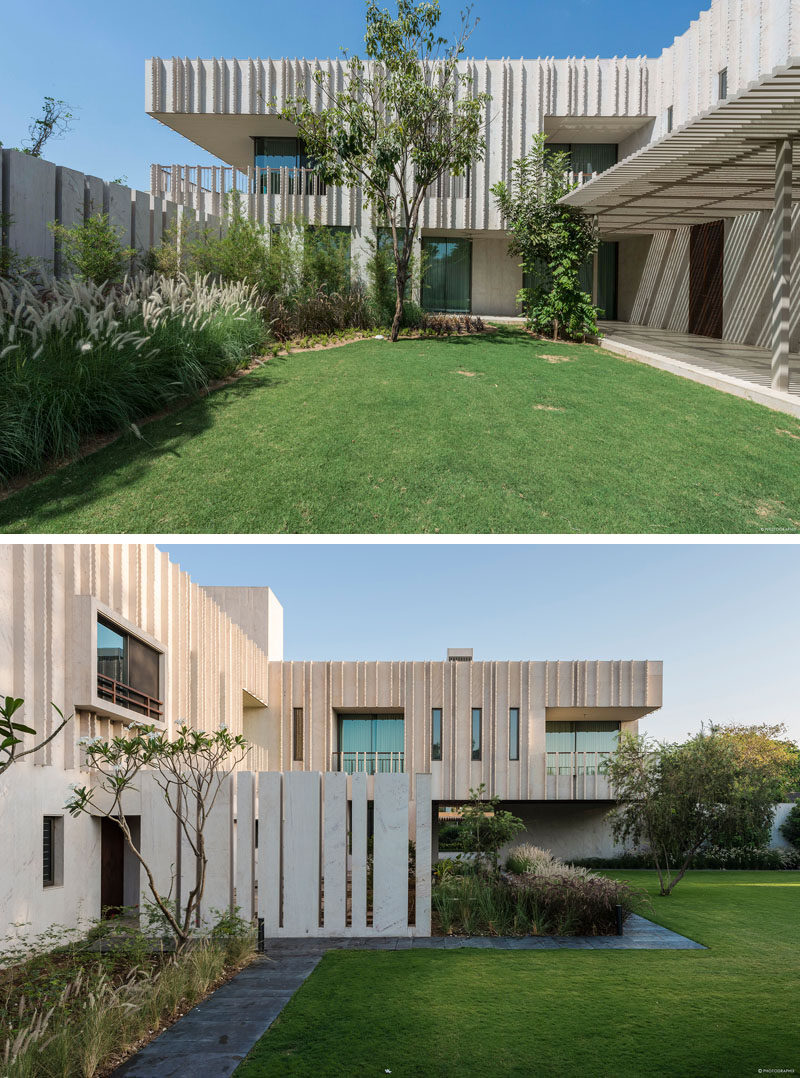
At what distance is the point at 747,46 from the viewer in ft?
67.9

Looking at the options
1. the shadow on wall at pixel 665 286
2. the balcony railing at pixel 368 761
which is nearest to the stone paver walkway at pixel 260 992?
the balcony railing at pixel 368 761

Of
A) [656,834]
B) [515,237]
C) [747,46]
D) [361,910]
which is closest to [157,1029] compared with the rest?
[361,910]

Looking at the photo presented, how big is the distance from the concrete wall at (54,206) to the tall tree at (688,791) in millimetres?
13496

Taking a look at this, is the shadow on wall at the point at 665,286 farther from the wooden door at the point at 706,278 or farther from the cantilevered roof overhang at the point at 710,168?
A: the cantilevered roof overhang at the point at 710,168

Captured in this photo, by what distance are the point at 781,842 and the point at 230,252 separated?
78.9 feet

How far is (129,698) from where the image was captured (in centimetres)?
1046

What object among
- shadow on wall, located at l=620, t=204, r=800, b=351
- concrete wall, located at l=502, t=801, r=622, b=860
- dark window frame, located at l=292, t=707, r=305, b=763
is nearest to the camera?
→ shadow on wall, located at l=620, t=204, r=800, b=351

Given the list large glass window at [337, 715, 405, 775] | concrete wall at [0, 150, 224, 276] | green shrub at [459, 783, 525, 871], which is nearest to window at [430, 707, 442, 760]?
large glass window at [337, 715, 405, 775]

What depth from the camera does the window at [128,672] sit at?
31.8ft

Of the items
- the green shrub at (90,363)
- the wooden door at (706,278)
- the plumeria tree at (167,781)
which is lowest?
the plumeria tree at (167,781)

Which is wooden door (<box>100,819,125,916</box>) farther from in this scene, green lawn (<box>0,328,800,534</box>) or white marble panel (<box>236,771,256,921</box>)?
green lawn (<box>0,328,800,534</box>)

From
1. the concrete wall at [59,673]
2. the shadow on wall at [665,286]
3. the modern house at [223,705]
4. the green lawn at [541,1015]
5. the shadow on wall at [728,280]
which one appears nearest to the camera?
the green lawn at [541,1015]

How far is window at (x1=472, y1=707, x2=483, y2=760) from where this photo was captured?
20272 millimetres

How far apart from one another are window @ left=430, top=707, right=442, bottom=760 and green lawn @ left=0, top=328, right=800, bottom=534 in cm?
1024
